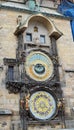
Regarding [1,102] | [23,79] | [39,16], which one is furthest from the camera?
[39,16]

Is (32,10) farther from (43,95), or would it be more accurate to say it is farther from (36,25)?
(43,95)

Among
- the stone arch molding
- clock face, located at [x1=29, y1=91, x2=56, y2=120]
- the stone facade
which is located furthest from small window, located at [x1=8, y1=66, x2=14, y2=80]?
the stone arch molding

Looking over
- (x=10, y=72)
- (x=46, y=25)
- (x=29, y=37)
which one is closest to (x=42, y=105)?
(x=10, y=72)

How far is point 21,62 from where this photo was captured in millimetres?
12227

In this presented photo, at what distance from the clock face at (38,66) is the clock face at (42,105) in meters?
0.85

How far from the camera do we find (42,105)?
11.7 m

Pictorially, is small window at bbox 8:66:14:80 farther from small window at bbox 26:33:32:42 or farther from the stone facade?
small window at bbox 26:33:32:42

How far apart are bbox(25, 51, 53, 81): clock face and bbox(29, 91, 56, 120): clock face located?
851mm

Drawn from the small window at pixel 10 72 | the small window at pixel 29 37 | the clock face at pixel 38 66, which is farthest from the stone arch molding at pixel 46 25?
the small window at pixel 10 72

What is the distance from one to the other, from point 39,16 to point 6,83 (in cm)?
414

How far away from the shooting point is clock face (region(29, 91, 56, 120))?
1141 centimetres

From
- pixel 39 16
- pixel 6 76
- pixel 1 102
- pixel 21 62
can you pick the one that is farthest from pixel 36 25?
pixel 1 102

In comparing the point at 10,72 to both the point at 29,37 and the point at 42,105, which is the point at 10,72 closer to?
the point at 42,105

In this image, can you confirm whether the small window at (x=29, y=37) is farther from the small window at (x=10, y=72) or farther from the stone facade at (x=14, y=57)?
the small window at (x=10, y=72)
